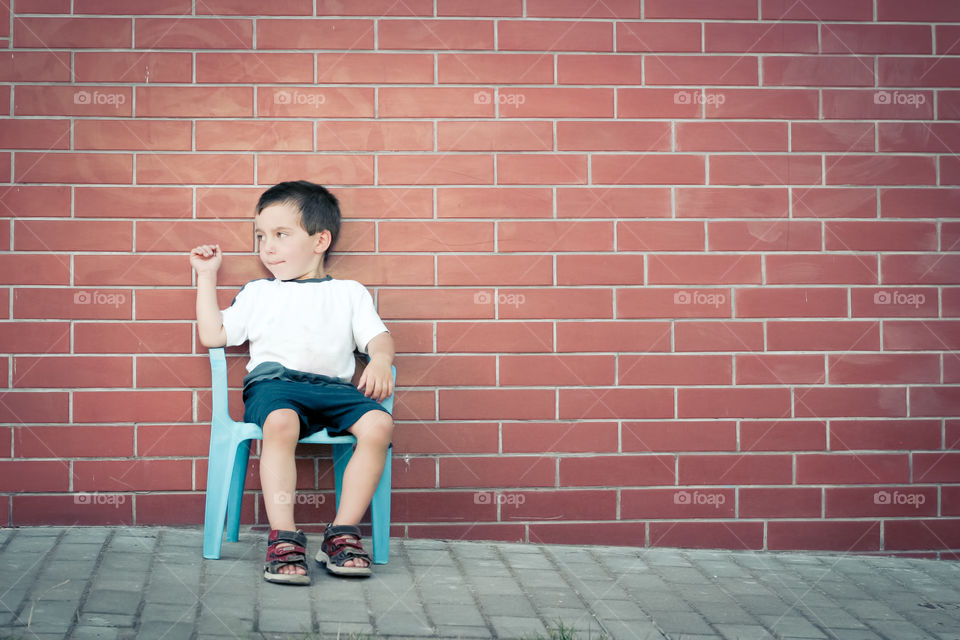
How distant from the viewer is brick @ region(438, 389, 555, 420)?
3.39 metres

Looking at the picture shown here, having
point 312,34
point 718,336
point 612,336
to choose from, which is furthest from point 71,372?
point 718,336

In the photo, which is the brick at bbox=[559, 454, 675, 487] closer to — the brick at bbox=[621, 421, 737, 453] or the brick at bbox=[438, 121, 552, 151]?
the brick at bbox=[621, 421, 737, 453]

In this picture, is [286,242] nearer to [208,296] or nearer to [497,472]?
[208,296]

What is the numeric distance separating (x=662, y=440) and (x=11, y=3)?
10.3 ft

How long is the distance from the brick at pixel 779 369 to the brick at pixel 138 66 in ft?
8.32

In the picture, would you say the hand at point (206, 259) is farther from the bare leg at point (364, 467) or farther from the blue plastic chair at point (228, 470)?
the bare leg at point (364, 467)

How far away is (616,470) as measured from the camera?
11.2 ft

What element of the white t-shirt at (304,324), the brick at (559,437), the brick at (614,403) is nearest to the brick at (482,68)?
the white t-shirt at (304,324)

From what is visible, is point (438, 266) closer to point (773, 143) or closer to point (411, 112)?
point (411, 112)

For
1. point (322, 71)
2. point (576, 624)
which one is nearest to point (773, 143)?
point (322, 71)

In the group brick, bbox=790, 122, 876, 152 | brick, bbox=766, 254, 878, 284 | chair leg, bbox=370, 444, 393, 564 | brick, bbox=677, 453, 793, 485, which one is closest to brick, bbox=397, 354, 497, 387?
chair leg, bbox=370, 444, 393, 564

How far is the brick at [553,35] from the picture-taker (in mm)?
3406

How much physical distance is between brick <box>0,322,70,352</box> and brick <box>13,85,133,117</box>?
0.76 meters

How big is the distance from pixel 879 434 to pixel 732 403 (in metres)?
0.63
